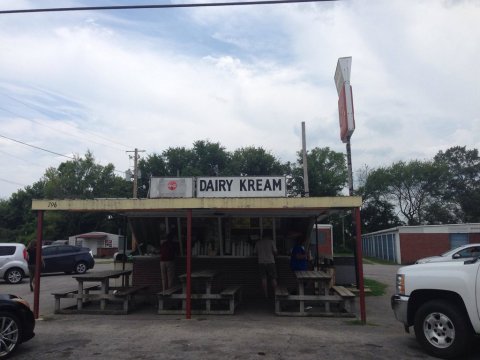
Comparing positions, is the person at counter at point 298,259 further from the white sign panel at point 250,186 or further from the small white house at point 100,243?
the small white house at point 100,243

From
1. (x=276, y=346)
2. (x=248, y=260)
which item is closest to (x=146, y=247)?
(x=248, y=260)

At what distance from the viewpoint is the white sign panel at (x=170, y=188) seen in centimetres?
1367

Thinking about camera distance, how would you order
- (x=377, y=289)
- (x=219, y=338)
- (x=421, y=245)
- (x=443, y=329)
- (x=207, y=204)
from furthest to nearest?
(x=421, y=245) → (x=377, y=289) → (x=207, y=204) → (x=219, y=338) → (x=443, y=329)

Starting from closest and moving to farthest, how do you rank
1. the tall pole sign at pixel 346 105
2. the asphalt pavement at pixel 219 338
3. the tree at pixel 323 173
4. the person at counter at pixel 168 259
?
the asphalt pavement at pixel 219 338, the person at counter at pixel 168 259, the tall pole sign at pixel 346 105, the tree at pixel 323 173

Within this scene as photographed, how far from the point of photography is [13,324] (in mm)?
6926

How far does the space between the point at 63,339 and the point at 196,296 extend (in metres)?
3.13

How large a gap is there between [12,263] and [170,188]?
8.77 m

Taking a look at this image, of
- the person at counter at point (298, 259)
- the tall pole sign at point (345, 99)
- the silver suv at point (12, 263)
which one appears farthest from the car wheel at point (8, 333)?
the silver suv at point (12, 263)

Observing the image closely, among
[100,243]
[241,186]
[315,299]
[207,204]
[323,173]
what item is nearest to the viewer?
[207,204]

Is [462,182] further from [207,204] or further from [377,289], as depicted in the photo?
[207,204]

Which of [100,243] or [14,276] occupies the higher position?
[100,243]

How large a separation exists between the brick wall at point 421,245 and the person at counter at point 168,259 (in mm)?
27097

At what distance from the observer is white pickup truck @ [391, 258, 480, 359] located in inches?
256

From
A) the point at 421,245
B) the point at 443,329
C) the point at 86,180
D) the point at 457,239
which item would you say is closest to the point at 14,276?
the point at 443,329
